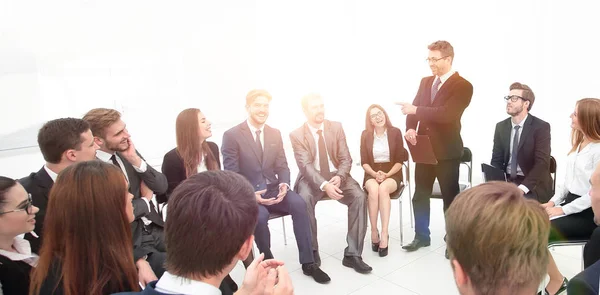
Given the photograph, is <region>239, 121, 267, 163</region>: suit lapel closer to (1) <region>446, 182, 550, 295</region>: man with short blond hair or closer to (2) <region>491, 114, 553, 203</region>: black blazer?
(2) <region>491, 114, 553, 203</region>: black blazer

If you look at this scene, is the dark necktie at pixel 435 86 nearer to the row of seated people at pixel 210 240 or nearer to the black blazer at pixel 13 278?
the row of seated people at pixel 210 240

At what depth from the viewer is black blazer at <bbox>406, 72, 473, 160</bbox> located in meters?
2.83

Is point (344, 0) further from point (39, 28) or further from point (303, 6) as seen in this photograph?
point (39, 28)

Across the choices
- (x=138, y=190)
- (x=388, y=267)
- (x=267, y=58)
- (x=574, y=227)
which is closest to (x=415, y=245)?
(x=388, y=267)

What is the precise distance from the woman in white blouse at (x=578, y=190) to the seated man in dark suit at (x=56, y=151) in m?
2.52

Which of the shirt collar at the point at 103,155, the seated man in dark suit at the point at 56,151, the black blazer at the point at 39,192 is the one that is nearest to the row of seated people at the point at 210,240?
the black blazer at the point at 39,192

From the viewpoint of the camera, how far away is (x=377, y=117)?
3279mm

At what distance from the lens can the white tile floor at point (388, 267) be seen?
2526 millimetres

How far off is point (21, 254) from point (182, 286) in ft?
3.10

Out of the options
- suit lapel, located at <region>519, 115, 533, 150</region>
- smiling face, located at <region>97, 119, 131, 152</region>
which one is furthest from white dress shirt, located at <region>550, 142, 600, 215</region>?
smiling face, located at <region>97, 119, 131, 152</region>

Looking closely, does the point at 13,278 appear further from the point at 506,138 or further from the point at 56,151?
the point at 506,138

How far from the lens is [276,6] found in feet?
16.9

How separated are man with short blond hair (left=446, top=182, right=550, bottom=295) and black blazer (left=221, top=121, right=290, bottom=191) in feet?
7.17

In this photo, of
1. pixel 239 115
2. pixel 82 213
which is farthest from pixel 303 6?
pixel 82 213
